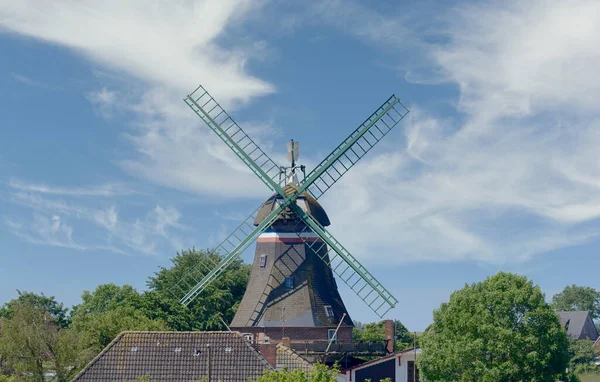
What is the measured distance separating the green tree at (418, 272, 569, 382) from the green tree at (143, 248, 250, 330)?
26190 millimetres

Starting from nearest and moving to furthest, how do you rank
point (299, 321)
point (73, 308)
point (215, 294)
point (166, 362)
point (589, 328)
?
point (166, 362) < point (299, 321) < point (215, 294) < point (73, 308) < point (589, 328)

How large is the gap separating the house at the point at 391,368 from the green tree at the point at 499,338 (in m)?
6.62

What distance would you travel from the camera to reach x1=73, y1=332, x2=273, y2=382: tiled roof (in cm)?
3409

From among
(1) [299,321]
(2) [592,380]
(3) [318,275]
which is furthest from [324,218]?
(2) [592,380]

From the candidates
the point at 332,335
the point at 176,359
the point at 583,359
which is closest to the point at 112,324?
the point at 332,335

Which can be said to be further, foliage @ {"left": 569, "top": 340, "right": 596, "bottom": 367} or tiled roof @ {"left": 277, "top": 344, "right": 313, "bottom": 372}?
foliage @ {"left": 569, "top": 340, "right": 596, "bottom": 367}

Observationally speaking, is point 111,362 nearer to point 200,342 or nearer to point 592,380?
point 200,342

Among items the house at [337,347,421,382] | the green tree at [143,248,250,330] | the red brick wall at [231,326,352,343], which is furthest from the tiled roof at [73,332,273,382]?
the green tree at [143,248,250,330]

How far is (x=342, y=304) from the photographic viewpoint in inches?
Answer: 1903

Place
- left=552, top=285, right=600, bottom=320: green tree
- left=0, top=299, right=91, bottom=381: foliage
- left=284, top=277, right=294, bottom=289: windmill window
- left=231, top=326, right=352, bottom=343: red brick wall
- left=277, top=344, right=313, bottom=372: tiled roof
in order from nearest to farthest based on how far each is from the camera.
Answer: left=277, top=344, right=313, bottom=372: tiled roof, left=0, top=299, right=91, bottom=381: foliage, left=231, top=326, right=352, bottom=343: red brick wall, left=284, top=277, right=294, bottom=289: windmill window, left=552, top=285, right=600, bottom=320: green tree

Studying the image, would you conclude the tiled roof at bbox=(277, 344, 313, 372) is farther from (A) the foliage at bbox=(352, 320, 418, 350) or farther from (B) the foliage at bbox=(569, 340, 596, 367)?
(B) the foliage at bbox=(569, 340, 596, 367)

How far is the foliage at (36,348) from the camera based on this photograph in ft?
134

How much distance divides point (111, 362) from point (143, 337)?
1793 mm

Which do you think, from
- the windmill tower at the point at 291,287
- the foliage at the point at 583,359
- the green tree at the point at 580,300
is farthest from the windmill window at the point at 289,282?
the green tree at the point at 580,300
